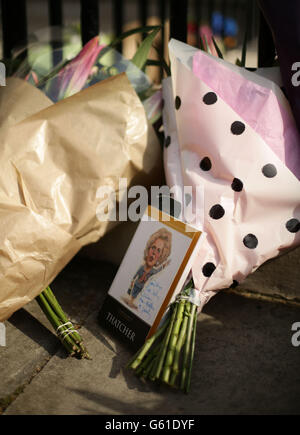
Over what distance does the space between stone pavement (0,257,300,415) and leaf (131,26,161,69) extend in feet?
2.67

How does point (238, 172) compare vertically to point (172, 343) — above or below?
above

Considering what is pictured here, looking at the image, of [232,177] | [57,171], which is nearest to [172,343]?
[232,177]

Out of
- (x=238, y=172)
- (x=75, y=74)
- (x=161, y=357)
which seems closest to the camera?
(x=161, y=357)

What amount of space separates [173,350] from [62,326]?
331 millimetres

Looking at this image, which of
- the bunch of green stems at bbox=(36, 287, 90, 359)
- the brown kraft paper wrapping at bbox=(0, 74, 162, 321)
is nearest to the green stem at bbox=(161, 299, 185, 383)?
the bunch of green stems at bbox=(36, 287, 90, 359)

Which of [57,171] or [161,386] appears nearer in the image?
[161,386]

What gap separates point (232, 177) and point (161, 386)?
22.5 inches

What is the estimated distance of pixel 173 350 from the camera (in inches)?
51.1

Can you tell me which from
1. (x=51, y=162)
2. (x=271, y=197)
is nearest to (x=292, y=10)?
(x=271, y=197)

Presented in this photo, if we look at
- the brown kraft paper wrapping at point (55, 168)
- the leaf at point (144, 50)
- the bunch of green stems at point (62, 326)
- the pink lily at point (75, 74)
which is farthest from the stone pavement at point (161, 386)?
the leaf at point (144, 50)

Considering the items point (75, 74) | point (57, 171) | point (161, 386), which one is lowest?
point (161, 386)

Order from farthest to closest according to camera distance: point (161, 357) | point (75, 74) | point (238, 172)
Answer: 1. point (75, 74)
2. point (238, 172)
3. point (161, 357)

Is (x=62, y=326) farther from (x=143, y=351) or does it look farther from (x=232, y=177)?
(x=232, y=177)

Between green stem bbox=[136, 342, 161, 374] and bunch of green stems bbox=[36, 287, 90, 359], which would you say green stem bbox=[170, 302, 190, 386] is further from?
bunch of green stems bbox=[36, 287, 90, 359]
